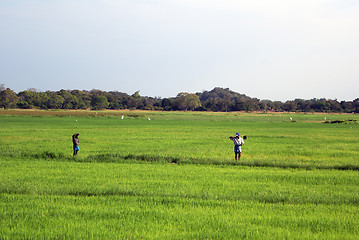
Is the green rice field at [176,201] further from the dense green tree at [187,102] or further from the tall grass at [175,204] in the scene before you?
the dense green tree at [187,102]

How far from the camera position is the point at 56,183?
14656 mm

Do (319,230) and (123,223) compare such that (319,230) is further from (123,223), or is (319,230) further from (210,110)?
(210,110)

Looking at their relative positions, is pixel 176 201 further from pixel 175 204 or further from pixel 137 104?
pixel 137 104

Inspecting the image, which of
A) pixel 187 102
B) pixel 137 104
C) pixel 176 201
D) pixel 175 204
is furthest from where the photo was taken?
pixel 187 102

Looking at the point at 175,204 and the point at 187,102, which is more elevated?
the point at 187,102

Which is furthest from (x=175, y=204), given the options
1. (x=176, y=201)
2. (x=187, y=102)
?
(x=187, y=102)

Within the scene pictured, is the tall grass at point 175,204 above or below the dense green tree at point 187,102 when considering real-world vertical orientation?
below

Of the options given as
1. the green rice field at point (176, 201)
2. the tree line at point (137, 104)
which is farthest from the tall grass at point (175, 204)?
the tree line at point (137, 104)

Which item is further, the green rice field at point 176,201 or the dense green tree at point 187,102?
the dense green tree at point 187,102

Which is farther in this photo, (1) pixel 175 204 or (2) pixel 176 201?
(2) pixel 176 201

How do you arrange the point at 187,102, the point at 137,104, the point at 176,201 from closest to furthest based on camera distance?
the point at 176,201, the point at 137,104, the point at 187,102

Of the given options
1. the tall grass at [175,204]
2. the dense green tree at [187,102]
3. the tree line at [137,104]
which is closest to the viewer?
the tall grass at [175,204]

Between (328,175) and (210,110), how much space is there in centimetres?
17183

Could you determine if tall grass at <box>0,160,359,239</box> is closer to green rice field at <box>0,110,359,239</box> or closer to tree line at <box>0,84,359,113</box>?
green rice field at <box>0,110,359,239</box>
